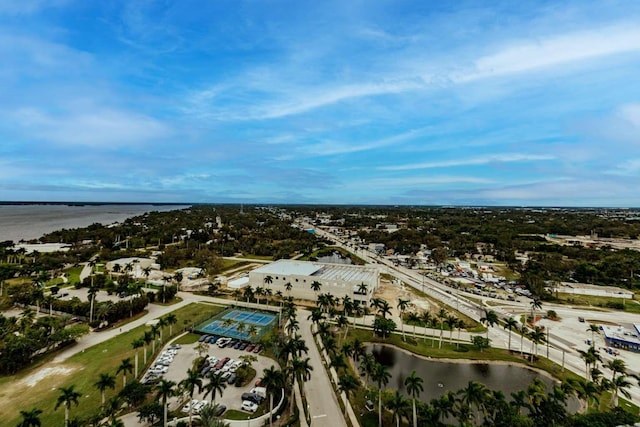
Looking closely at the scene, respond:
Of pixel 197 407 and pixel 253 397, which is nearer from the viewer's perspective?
pixel 197 407

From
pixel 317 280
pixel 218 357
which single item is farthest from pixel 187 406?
pixel 317 280

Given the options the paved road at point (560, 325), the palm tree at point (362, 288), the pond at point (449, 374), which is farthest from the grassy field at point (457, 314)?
the palm tree at point (362, 288)

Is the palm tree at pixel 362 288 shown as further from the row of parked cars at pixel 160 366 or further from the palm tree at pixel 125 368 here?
the palm tree at pixel 125 368

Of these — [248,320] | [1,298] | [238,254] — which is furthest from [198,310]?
[238,254]

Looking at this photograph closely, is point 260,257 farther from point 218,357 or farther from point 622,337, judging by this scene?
point 622,337

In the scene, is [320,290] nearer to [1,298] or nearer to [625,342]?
[625,342]

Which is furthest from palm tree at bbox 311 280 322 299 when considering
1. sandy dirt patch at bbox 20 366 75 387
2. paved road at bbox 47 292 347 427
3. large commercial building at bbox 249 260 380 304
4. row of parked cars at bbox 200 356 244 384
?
sandy dirt patch at bbox 20 366 75 387

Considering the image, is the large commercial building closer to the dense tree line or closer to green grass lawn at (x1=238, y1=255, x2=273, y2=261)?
green grass lawn at (x1=238, y1=255, x2=273, y2=261)
